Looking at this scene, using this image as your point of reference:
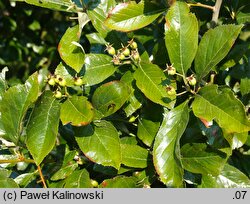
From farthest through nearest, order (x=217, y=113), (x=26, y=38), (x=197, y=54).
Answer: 1. (x=26, y=38)
2. (x=197, y=54)
3. (x=217, y=113)

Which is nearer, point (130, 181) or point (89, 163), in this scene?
point (130, 181)

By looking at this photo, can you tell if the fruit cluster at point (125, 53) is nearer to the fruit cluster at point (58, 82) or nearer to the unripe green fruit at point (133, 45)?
the unripe green fruit at point (133, 45)

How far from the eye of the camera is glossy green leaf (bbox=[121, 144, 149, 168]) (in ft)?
4.68

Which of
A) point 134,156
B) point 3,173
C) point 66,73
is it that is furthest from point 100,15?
point 3,173

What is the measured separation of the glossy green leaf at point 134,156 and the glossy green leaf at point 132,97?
120 mm

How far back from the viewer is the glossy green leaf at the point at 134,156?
143 cm

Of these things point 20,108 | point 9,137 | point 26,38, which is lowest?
point 26,38

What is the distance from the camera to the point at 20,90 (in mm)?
1345

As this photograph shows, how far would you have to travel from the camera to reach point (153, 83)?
4.36 feet

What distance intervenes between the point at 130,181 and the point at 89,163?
8.0 inches

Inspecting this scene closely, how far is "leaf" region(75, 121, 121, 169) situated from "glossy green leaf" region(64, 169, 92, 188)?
14 centimetres

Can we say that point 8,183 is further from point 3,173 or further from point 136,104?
point 136,104
